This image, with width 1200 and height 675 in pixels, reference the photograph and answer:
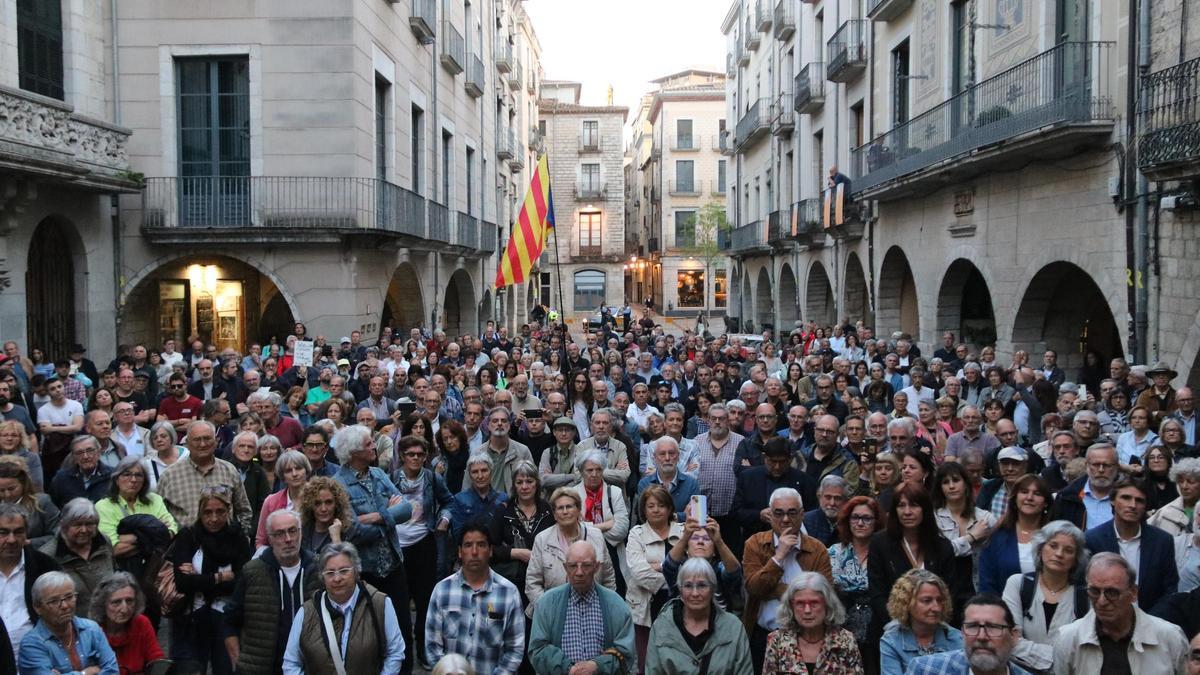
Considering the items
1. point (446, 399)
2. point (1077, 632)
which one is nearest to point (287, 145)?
point (446, 399)

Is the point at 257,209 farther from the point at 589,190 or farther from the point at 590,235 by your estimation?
the point at 590,235

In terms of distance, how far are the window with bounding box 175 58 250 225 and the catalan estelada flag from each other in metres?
5.61

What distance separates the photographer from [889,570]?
548 cm

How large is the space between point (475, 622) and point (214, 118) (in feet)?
49.7

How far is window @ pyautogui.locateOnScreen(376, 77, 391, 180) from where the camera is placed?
20.3 metres

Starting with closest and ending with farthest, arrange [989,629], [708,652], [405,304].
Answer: [989,629] < [708,652] < [405,304]

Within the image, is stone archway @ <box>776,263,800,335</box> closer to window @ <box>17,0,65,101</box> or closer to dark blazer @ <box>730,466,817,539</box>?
window @ <box>17,0,65,101</box>

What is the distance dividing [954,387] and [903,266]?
11.5m

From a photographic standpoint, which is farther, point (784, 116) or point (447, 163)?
point (784, 116)

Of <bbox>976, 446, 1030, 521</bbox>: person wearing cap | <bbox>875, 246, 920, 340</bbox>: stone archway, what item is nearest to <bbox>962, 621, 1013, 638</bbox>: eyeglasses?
<bbox>976, 446, 1030, 521</bbox>: person wearing cap

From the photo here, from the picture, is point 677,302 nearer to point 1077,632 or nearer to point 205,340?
point 205,340

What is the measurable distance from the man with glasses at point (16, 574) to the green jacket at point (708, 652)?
3175mm

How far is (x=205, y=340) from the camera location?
20484mm

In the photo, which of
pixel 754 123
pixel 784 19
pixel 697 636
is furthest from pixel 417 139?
pixel 697 636
